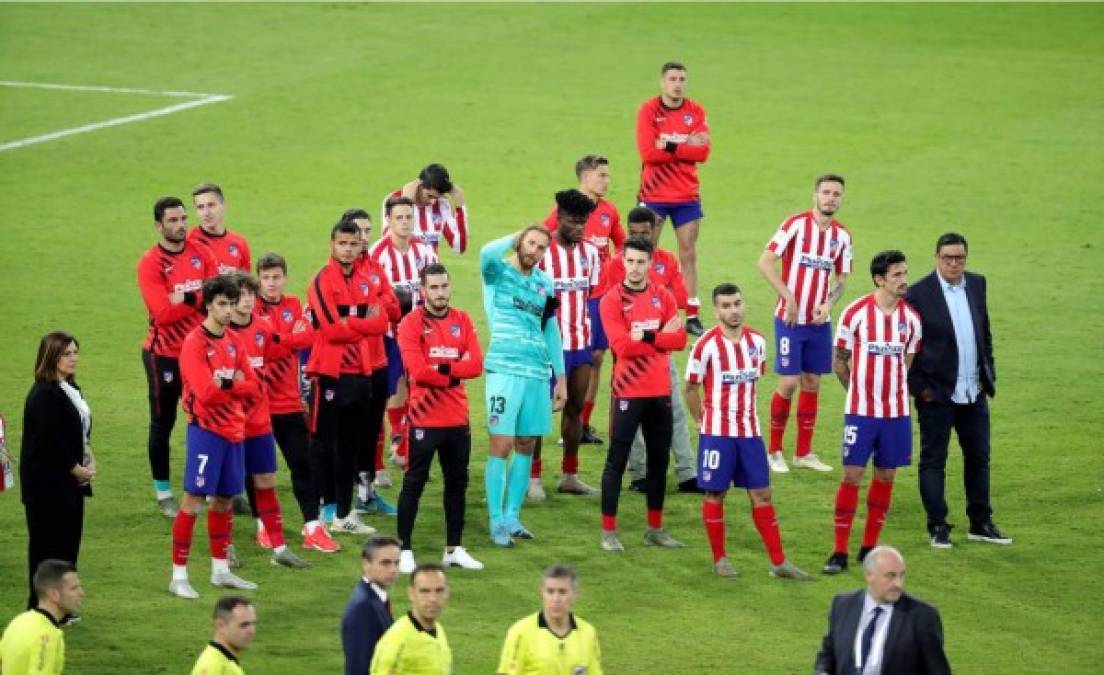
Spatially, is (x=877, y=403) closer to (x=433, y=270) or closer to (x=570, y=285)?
(x=570, y=285)

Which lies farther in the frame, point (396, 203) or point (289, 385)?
point (396, 203)

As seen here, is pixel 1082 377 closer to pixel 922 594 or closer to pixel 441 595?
pixel 922 594

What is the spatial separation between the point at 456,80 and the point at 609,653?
1953 centimetres

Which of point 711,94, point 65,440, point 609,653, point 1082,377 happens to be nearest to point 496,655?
point 609,653

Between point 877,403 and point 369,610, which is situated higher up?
point 877,403

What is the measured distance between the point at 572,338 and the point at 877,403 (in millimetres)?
2744

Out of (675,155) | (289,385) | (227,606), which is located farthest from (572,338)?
(227,606)

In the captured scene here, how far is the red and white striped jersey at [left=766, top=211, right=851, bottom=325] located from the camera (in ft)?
55.0

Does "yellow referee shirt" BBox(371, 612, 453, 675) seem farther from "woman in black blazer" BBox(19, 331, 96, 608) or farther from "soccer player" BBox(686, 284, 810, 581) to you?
"soccer player" BBox(686, 284, 810, 581)

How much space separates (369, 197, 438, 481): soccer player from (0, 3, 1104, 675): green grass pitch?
106 centimetres

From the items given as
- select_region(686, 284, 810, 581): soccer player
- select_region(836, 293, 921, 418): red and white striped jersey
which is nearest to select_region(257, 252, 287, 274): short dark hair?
select_region(686, 284, 810, 581): soccer player

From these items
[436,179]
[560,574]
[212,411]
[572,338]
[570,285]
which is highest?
[436,179]

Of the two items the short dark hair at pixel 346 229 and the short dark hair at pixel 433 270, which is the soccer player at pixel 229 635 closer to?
the short dark hair at pixel 433 270

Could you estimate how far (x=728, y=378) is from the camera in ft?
Answer: 46.3
